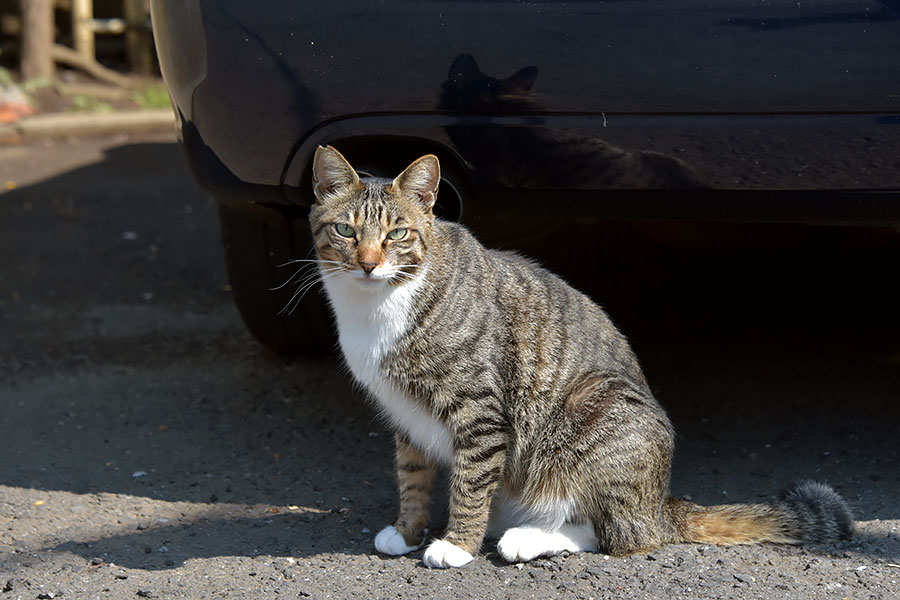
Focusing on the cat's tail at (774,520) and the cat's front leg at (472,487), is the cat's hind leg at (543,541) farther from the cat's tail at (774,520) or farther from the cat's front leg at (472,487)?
the cat's tail at (774,520)

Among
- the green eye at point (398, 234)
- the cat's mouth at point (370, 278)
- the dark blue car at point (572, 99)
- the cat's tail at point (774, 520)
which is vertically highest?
the dark blue car at point (572, 99)

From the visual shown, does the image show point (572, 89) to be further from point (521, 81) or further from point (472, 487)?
point (472, 487)

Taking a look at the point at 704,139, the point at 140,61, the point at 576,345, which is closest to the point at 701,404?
the point at 576,345

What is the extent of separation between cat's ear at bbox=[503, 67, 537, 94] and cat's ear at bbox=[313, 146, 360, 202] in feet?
1.74

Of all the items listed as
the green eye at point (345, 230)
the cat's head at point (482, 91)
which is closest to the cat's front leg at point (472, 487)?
the green eye at point (345, 230)

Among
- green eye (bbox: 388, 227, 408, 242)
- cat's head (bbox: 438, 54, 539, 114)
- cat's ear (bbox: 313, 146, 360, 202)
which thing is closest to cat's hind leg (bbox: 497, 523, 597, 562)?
green eye (bbox: 388, 227, 408, 242)

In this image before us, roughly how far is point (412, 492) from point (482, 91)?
50.3 inches

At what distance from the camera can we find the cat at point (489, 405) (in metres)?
3.01

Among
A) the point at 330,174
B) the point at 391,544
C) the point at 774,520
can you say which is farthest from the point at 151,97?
the point at 774,520

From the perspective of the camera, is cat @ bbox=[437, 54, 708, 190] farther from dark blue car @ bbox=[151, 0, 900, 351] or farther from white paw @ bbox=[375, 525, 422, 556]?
white paw @ bbox=[375, 525, 422, 556]

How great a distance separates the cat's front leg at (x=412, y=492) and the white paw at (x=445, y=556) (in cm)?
14

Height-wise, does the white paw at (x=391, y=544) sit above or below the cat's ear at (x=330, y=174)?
below

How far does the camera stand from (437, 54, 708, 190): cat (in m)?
3.04

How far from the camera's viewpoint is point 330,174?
121 inches
